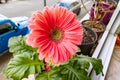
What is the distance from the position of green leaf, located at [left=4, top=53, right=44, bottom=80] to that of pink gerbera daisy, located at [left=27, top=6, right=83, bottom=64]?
0.49 ft

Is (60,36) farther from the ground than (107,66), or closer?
farther from the ground

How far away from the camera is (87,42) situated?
813 mm

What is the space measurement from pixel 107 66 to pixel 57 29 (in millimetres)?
489

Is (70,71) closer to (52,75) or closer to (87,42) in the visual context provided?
(52,75)

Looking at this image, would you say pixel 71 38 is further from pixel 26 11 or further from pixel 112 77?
pixel 26 11

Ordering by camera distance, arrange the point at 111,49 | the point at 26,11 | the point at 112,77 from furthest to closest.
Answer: the point at 26,11, the point at 111,49, the point at 112,77

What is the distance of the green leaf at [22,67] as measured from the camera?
1.84ft

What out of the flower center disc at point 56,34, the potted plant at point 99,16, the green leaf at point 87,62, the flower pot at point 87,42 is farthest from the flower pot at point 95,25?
the flower center disc at point 56,34

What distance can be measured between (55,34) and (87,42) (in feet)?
1.24

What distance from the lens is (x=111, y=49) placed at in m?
0.96

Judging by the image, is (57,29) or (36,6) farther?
(36,6)

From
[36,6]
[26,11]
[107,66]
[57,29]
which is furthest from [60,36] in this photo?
[36,6]

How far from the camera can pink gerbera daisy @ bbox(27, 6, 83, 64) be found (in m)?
0.42

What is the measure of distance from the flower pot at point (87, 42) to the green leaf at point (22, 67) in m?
0.24
